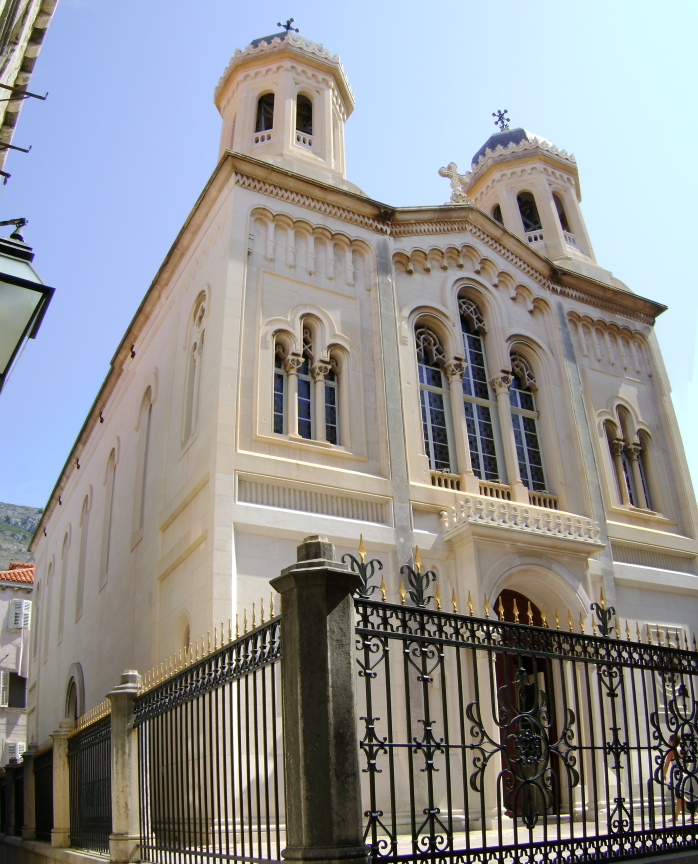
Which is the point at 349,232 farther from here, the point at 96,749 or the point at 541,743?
the point at 541,743

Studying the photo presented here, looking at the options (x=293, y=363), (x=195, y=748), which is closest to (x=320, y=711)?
(x=195, y=748)

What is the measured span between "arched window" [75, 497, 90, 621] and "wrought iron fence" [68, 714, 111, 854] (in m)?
12.4

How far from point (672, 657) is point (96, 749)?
6065mm

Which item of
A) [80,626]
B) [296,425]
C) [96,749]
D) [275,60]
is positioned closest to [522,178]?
[275,60]

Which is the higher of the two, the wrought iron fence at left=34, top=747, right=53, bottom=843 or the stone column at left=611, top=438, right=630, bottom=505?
the stone column at left=611, top=438, right=630, bottom=505

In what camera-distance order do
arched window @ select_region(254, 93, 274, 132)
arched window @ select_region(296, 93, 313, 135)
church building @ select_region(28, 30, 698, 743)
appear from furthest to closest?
arched window @ select_region(296, 93, 313, 135)
arched window @ select_region(254, 93, 274, 132)
church building @ select_region(28, 30, 698, 743)

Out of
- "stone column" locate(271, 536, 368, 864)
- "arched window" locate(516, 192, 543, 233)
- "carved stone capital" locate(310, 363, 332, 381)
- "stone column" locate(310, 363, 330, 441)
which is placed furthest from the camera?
"arched window" locate(516, 192, 543, 233)

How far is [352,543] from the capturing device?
41.3ft

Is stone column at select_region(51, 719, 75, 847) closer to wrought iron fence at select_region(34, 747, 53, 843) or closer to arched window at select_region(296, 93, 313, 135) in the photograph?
wrought iron fence at select_region(34, 747, 53, 843)

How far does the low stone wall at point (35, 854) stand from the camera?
27.2 feet

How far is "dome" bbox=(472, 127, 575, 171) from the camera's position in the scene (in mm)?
22344

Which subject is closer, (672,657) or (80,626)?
(672,657)

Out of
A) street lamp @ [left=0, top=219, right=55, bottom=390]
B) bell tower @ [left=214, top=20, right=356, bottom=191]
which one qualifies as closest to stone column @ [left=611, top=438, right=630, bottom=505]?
bell tower @ [left=214, top=20, right=356, bottom=191]

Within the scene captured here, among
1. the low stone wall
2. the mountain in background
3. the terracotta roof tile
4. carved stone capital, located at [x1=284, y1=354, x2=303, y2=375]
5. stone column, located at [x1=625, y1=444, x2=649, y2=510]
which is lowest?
the low stone wall
